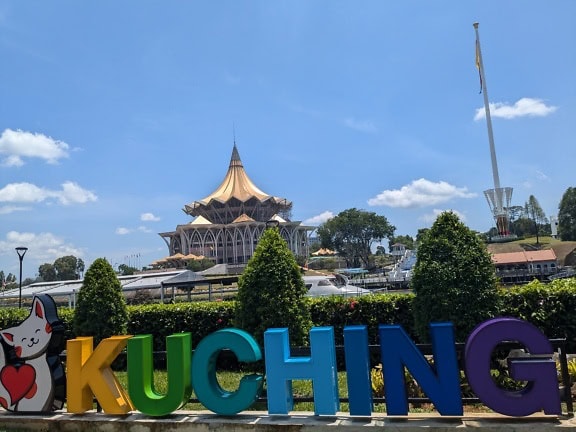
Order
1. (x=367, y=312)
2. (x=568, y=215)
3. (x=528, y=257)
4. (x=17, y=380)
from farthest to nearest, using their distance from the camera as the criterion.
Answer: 1. (x=568, y=215)
2. (x=528, y=257)
3. (x=367, y=312)
4. (x=17, y=380)

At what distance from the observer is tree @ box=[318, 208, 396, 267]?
10669 cm

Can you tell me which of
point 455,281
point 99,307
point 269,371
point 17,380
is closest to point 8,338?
point 17,380

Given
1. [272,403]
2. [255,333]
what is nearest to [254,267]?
[255,333]

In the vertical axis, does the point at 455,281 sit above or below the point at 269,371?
above

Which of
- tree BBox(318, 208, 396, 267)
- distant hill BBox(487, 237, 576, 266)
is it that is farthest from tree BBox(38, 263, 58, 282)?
distant hill BBox(487, 237, 576, 266)

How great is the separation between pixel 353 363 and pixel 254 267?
3346 mm

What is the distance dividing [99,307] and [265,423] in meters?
6.58

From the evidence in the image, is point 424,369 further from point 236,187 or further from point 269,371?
point 236,187

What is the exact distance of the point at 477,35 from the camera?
44969 millimetres

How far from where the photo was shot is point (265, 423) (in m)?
5.89

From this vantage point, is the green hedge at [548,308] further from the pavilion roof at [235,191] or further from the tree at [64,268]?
the tree at [64,268]

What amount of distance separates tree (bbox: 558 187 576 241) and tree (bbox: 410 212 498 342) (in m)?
96.3

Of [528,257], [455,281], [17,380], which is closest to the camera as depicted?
[17,380]

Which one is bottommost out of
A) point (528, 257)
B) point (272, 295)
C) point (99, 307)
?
point (99, 307)
